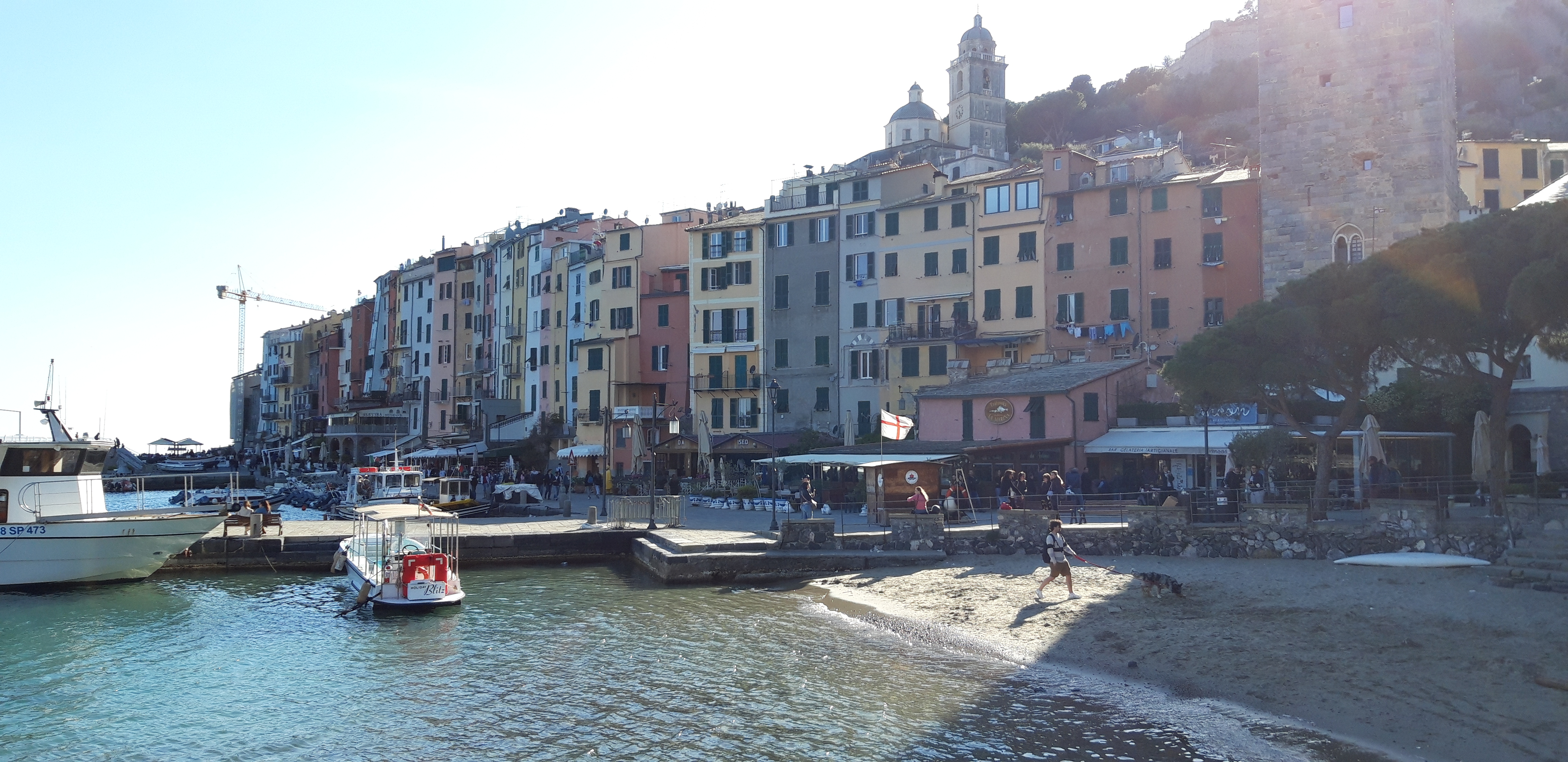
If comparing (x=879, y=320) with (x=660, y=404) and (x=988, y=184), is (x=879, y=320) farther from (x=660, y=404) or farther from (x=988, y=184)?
(x=660, y=404)

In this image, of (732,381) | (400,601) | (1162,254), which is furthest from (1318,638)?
(732,381)

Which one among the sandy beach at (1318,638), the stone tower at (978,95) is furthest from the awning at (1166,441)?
the stone tower at (978,95)

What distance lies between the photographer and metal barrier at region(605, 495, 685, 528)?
34219 millimetres

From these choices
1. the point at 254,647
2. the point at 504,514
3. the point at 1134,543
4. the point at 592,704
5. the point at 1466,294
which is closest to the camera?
the point at 592,704

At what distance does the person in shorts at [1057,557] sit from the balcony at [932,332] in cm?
2828

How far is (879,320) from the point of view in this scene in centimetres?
5322

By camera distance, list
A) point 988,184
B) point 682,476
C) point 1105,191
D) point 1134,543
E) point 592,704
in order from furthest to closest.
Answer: point 682,476
point 988,184
point 1105,191
point 1134,543
point 592,704

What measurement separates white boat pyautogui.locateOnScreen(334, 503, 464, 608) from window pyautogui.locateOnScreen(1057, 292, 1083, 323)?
90.3ft

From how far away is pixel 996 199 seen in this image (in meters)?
50.1

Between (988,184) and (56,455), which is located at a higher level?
(988,184)

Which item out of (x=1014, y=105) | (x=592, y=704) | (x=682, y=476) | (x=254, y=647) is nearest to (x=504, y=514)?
(x=682, y=476)

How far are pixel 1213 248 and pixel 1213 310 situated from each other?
255cm

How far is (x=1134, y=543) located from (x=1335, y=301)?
25.3 ft

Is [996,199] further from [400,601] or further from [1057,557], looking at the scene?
[400,601]
